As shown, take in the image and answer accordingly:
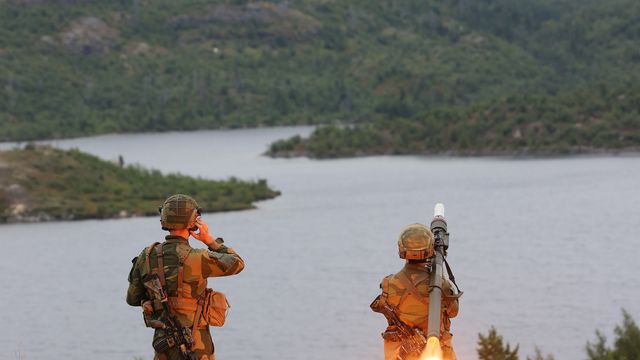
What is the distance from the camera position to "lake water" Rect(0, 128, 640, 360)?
153 ft

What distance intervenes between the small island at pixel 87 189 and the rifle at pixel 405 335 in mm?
79769

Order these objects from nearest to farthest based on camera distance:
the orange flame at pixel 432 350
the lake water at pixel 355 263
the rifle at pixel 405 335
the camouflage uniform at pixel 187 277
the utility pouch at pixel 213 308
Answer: the orange flame at pixel 432 350
the rifle at pixel 405 335
the camouflage uniform at pixel 187 277
the utility pouch at pixel 213 308
the lake water at pixel 355 263

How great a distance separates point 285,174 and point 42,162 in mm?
29442

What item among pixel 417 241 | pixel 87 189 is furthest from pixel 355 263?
pixel 417 241

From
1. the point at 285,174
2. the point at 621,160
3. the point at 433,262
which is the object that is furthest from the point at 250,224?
the point at 433,262

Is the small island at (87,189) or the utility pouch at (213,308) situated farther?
the small island at (87,189)

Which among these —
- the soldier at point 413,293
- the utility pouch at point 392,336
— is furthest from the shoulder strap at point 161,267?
the utility pouch at point 392,336

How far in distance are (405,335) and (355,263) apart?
177 feet

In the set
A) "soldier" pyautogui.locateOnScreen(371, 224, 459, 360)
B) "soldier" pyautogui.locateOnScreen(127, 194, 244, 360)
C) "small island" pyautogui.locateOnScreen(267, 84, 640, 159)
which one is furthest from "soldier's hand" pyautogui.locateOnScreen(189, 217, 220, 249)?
"small island" pyautogui.locateOnScreen(267, 84, 640, 159)

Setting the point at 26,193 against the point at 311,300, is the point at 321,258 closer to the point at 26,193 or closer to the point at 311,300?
the point at 311,300

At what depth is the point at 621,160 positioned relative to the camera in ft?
400

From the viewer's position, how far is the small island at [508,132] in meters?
138

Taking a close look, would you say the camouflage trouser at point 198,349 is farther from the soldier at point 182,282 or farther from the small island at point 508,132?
the small island at point 508,132

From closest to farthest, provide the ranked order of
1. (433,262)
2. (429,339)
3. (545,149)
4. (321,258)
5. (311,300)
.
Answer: (429,339) → (433,262) → (311,300) → (321,258) → (545,149)
